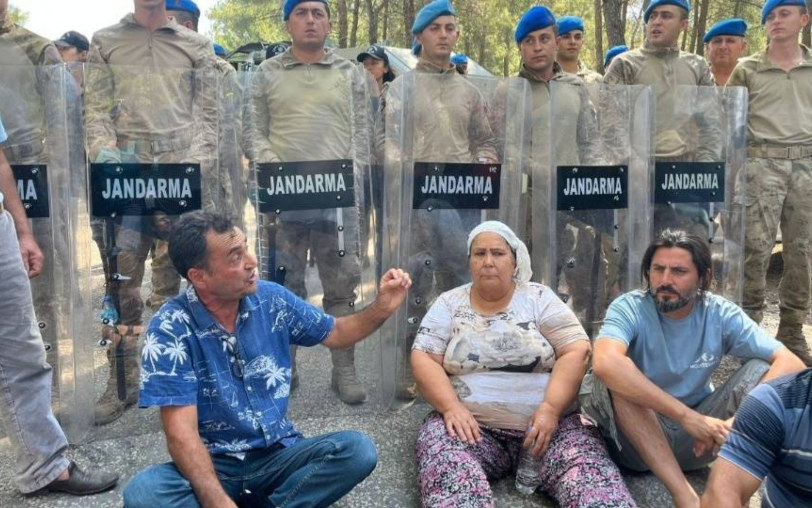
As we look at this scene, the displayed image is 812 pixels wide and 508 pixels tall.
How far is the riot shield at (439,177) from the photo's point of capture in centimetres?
362

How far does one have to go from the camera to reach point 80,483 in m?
2.75

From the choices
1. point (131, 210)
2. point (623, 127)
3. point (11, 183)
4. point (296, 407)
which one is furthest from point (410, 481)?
point (623, 127)

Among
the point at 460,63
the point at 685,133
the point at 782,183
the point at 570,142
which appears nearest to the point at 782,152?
the point at 782,183

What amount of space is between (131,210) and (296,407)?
129 cm

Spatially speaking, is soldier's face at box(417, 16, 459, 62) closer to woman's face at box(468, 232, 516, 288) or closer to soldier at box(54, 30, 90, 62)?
woman's face at box(468, 232, 516, 288)

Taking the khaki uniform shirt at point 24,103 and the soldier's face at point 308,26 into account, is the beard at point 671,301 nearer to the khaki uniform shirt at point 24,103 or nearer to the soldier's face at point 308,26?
the soldier's face at point 308,26

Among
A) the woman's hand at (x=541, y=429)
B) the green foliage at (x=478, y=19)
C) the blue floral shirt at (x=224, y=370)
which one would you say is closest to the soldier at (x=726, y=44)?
the woman's hand at (x=541, y=429)

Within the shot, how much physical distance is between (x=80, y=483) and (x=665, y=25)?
4.02 meters

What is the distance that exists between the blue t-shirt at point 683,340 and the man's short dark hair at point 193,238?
5.22ft

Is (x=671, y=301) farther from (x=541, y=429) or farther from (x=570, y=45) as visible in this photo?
(x=570, y=45)

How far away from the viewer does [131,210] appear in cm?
337

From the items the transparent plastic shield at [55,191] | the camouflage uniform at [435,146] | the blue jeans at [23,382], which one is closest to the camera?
the blue jeans at [23,382]

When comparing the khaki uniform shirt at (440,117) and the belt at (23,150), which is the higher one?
the khaki uniform shirt at (440,117)

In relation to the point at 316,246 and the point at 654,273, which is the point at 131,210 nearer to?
the point at 316,246
